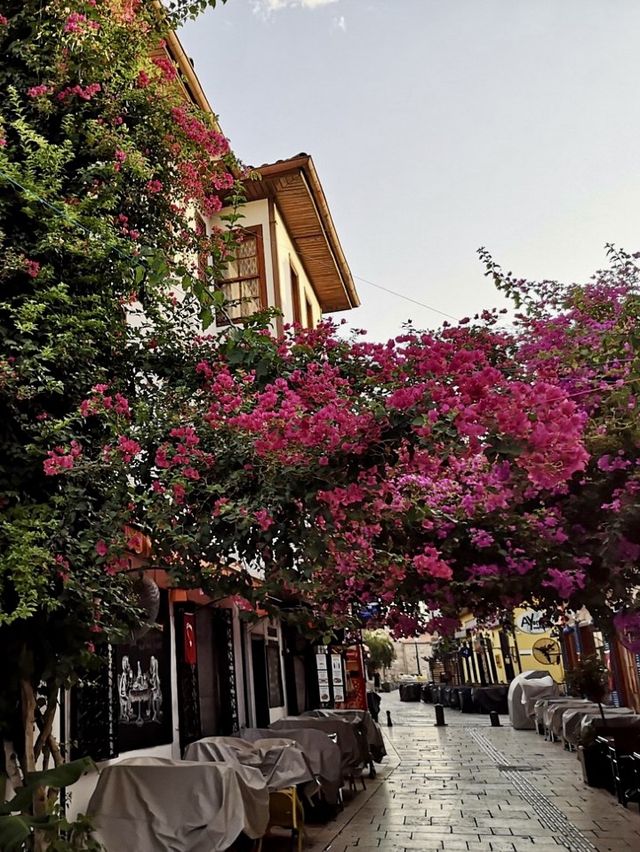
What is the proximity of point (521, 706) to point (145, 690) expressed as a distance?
16.0 m

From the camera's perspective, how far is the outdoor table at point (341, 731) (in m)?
10.5

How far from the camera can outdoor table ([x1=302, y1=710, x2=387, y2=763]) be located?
39.9ft

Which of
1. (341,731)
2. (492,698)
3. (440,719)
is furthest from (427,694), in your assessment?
(341,731)

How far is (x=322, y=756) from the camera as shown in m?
8.98

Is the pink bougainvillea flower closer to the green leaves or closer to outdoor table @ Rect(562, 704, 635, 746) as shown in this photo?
the green leaves

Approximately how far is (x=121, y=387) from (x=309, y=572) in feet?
8.44

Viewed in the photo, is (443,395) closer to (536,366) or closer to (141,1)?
(536,366)

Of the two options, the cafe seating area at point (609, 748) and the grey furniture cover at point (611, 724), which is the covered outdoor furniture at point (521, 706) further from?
the grey furniture cover at point (611, 724)

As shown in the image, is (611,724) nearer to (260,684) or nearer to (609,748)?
(609,748)

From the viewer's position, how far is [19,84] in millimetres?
6113

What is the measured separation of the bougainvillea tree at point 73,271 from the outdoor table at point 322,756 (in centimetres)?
434

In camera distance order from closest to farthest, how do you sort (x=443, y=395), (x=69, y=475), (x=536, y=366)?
(x=443, y=395) < (x=69, y=475) < (x=536, y=366)

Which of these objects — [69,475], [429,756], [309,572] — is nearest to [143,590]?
[69,475]

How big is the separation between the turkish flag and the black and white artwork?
0.40 metres
